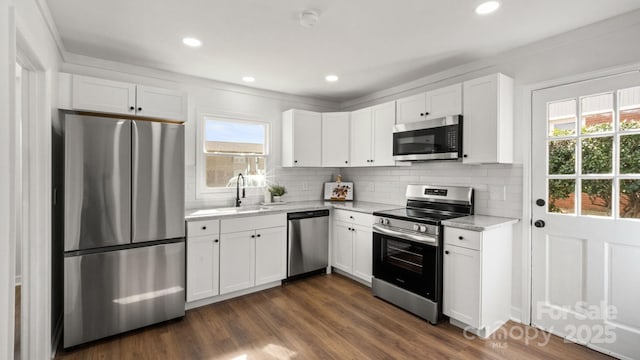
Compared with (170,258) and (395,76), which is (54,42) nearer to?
(170,258)

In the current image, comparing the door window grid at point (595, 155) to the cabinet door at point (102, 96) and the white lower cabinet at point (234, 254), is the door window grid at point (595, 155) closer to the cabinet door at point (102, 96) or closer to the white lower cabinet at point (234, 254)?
the white lower cabinet at point (234, 254)

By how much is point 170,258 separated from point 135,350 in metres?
0.74

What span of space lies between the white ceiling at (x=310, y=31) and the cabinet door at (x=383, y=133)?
0.45 meters

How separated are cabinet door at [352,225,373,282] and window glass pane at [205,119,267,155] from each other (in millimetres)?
1701

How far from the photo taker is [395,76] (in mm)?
3547

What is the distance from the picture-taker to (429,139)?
316 centimetres

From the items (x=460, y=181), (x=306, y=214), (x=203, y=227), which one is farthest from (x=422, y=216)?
(x=203, y=227)

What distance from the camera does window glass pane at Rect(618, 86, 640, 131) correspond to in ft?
7.10

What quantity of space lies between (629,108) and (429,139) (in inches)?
57.2

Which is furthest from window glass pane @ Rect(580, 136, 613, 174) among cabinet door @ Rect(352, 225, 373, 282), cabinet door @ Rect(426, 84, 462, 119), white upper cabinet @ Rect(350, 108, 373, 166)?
white upper cabinet @ Rect(350, 108, 373, 166)

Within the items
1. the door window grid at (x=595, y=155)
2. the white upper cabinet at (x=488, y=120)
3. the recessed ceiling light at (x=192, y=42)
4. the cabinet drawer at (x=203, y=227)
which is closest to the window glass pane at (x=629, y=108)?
the door window grid at (x=595, y=155)

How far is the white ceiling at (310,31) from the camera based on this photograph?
208cm

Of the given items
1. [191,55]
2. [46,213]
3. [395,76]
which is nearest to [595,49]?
[395,76]

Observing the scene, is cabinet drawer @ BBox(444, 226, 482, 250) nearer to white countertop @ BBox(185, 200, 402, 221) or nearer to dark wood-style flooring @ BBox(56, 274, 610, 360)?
dark wood-style flooring @ BBox(56, 274, 610, 360)
